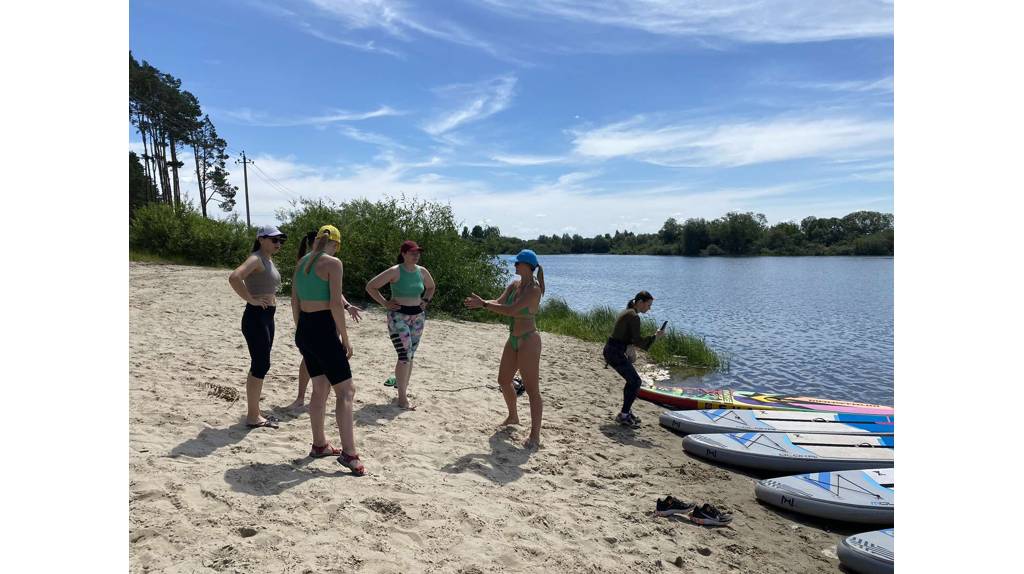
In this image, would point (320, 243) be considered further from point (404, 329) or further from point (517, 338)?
point (517, 338)

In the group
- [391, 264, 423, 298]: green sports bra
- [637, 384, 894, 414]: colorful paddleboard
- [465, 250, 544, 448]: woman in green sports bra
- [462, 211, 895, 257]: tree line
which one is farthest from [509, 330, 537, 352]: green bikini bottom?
[462, 211, 895, 257]: tree line

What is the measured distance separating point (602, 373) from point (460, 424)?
226 inches

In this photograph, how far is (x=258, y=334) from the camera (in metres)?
5.05

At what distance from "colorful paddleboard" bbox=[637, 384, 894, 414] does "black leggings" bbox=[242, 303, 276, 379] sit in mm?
6637

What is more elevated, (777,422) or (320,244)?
(320,244)

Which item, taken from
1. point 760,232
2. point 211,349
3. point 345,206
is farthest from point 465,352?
point 760,232

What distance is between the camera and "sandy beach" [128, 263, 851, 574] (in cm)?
354

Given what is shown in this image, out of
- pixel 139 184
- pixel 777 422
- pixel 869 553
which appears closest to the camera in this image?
pixel 869 553

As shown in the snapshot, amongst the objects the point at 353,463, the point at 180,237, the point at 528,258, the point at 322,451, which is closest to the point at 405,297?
the point at 528,258

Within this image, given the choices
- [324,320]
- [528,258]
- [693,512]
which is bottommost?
[693,512]

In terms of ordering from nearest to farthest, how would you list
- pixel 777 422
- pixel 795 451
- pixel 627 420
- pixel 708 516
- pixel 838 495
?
1. pixel 708 516
2. pixel 838 495
3. pixel 795 451
4. pixel 627 420
5. pixel 777 422

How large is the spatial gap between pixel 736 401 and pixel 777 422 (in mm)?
1345

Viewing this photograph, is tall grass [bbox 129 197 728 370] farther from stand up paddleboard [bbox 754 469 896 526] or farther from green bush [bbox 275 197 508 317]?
stand up paddleboard [bbox 754 469 896 526]

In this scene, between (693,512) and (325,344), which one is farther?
(693,512)
